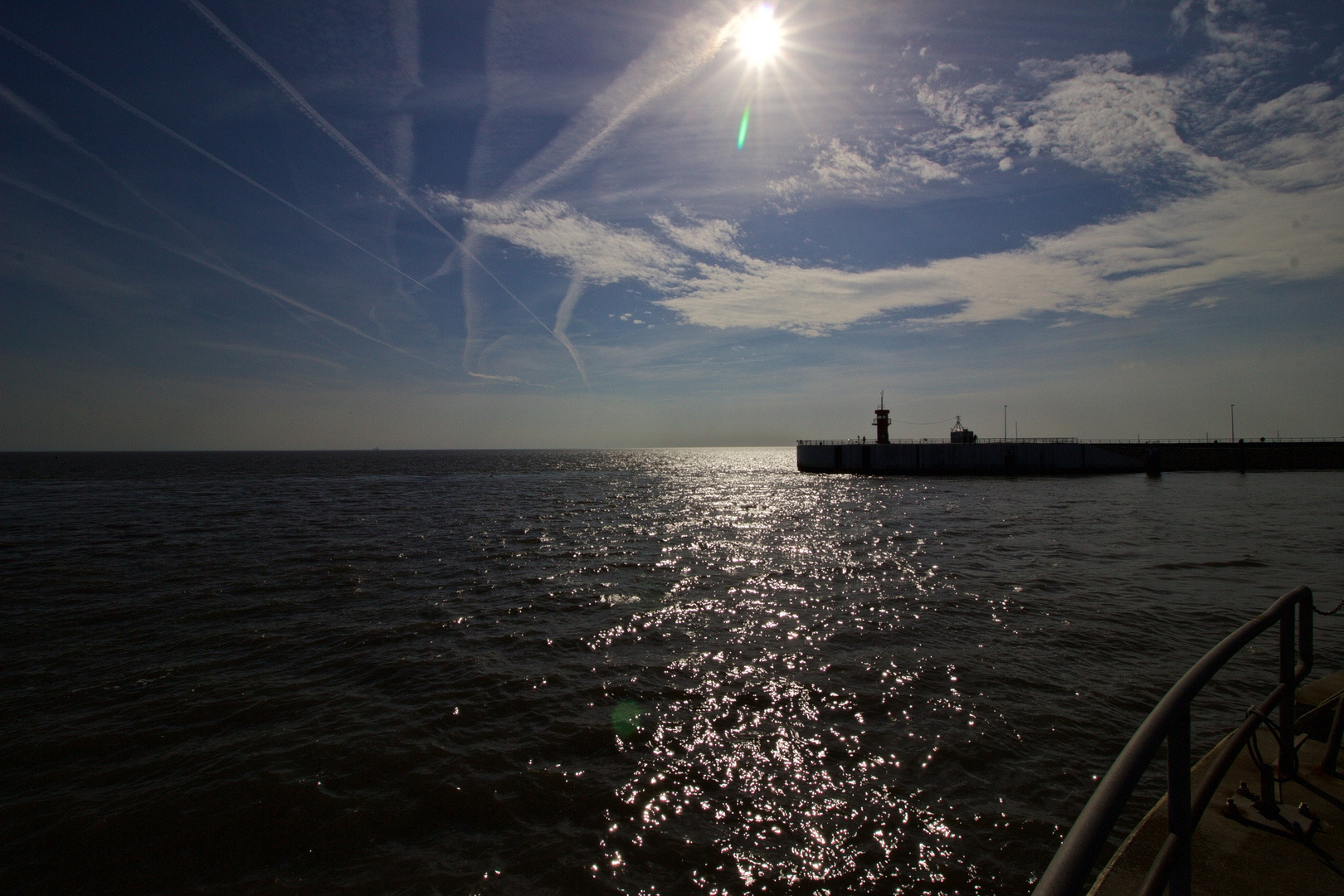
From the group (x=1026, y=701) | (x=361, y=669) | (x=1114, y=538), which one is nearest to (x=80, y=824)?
(x=361, y=669)

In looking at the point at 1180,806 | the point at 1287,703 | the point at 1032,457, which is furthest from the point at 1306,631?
the point at 1032,457

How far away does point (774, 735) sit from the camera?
7.53 meters

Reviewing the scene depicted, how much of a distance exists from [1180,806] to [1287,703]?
2.33 metres

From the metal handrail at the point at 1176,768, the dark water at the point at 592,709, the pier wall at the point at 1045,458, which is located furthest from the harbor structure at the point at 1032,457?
the metal handrail at the point at 1176,768

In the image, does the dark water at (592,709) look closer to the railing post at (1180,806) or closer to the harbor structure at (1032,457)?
the railing post at (1180,806)

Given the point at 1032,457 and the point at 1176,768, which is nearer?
the point at 1176,768

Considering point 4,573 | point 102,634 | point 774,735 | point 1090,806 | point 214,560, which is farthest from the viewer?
point 214,560

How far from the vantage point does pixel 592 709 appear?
8359 millimetres

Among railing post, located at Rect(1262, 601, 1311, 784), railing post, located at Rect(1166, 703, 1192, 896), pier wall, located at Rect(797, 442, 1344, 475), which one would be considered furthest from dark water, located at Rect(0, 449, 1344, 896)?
pier wall, located at Rect(797, 442, 1344, 475)

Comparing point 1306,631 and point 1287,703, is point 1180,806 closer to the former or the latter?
point 1287,703

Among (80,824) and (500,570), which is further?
(500,570)

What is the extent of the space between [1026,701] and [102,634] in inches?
650

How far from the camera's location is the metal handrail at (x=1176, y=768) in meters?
1.64

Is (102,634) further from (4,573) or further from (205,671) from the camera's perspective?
(4,573)
